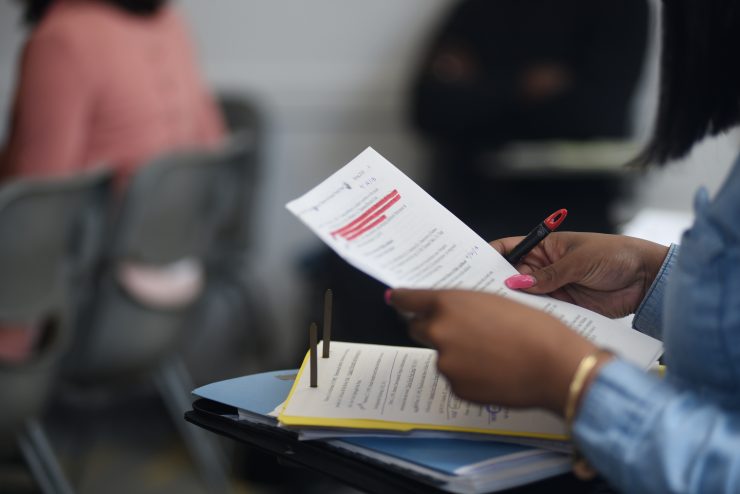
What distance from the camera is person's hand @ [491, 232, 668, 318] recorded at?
0.84m

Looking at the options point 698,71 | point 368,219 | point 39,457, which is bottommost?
point 39,457

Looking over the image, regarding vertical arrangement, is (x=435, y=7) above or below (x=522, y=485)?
above

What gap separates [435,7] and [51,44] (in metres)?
1.63

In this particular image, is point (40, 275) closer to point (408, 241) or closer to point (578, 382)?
point (408, 241)

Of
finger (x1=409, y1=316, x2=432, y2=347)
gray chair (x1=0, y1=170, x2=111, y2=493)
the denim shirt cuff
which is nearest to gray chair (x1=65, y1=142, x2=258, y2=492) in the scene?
gray chair (x1=0, y1=170, x2=111, y2=493)

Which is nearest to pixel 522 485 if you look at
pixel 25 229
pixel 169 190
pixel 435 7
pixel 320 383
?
pixel 320 383

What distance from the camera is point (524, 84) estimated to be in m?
2.82

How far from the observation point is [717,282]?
0.62 meters

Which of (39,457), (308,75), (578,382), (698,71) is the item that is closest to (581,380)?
(578,382)

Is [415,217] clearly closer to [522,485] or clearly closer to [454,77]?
[522,485]

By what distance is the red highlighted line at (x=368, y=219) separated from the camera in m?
0.71

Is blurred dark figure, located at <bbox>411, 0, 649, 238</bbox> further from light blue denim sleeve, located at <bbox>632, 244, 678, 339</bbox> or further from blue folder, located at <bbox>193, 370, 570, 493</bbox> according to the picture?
blue folder, located at <bbox>193, 370, 570, 493</bbox>

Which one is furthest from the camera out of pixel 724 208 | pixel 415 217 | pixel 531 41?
pixel 531 41

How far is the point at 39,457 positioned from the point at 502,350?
1.30 metres
